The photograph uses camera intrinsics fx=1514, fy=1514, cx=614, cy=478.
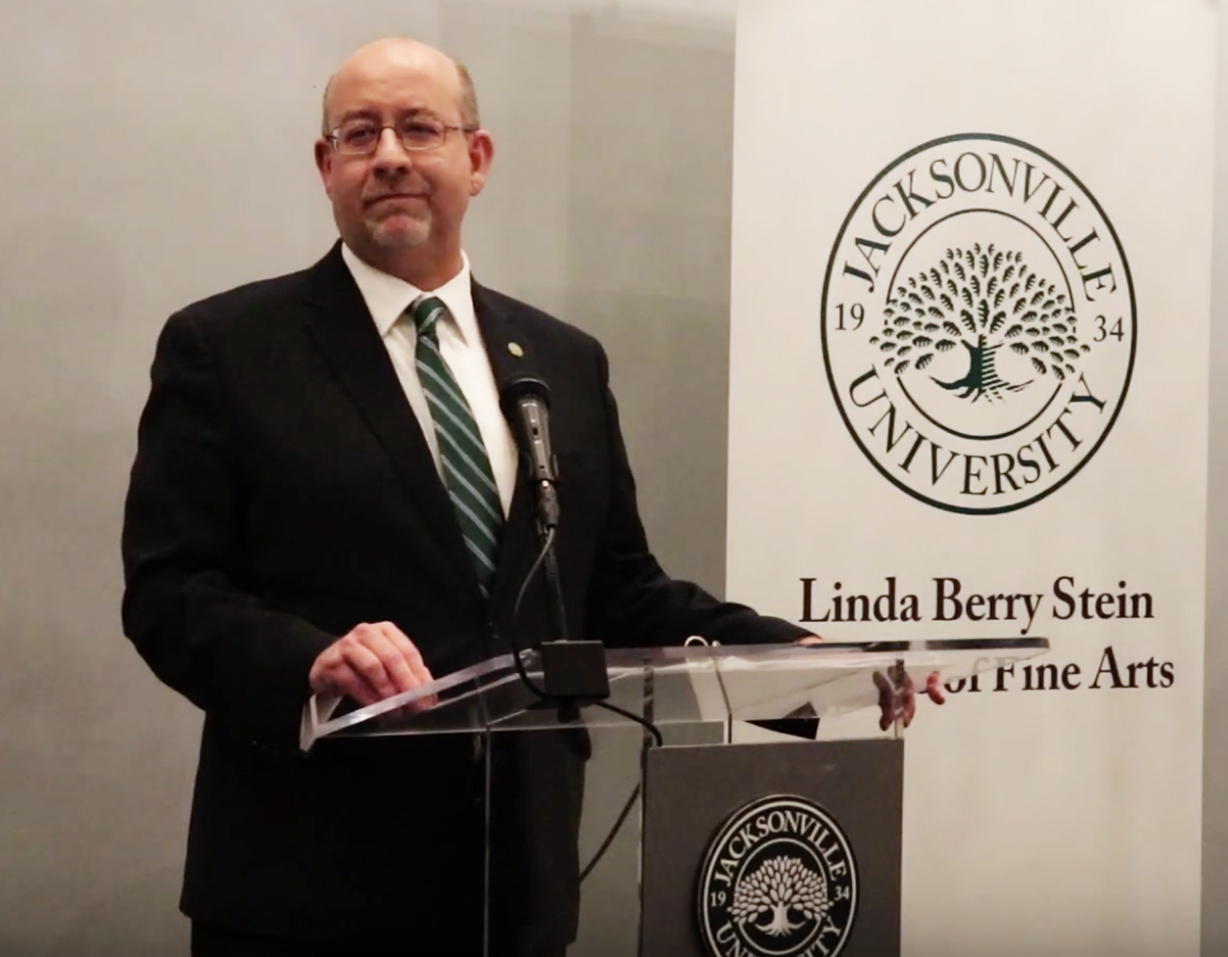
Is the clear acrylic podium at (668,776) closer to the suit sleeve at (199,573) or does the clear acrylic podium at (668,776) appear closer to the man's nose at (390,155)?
the suit sleeve at (199,573)

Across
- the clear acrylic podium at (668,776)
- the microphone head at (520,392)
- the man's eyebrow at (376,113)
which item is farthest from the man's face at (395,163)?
the clear acrylic podium at (668,776)

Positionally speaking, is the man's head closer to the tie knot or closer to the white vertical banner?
the tie knot

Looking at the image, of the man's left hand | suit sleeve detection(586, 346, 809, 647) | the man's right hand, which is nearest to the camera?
the man's right hand

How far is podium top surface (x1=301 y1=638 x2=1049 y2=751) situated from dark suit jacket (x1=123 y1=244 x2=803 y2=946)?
0.20 metres

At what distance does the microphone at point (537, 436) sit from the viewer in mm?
1589

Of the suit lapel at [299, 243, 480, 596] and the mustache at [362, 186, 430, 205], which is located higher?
the mustache at [362, 186, 430, 205]

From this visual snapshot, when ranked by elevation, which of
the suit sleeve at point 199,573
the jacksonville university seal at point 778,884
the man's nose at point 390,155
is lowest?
the jacksonville university seal at point 778,884

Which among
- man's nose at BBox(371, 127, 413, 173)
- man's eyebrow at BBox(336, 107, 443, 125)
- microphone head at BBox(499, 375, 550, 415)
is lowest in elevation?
microphone head at BBox(499, 375, 550, 415)

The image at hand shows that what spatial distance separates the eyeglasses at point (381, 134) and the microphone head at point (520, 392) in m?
0.53

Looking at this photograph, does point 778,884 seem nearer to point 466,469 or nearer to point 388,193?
point 466,469

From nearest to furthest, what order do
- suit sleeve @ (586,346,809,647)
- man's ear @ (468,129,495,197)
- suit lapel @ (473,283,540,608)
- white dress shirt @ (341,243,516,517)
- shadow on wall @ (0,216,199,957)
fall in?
suit lapel @ (473,283,540,608)
white dress shirt @ (341,243,516,517)
suit sleeve @ (586,346,809,647)
man's ear @ (468,129,495,197)
shadow on wall @ (0,216,199,957)

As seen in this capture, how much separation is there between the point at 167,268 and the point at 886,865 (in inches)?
75.7

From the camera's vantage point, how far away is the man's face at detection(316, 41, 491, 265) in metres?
2.08

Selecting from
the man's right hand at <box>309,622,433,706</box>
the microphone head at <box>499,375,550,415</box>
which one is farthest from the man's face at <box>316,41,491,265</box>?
the man's right hand at <box>309,622,433,706</box>
